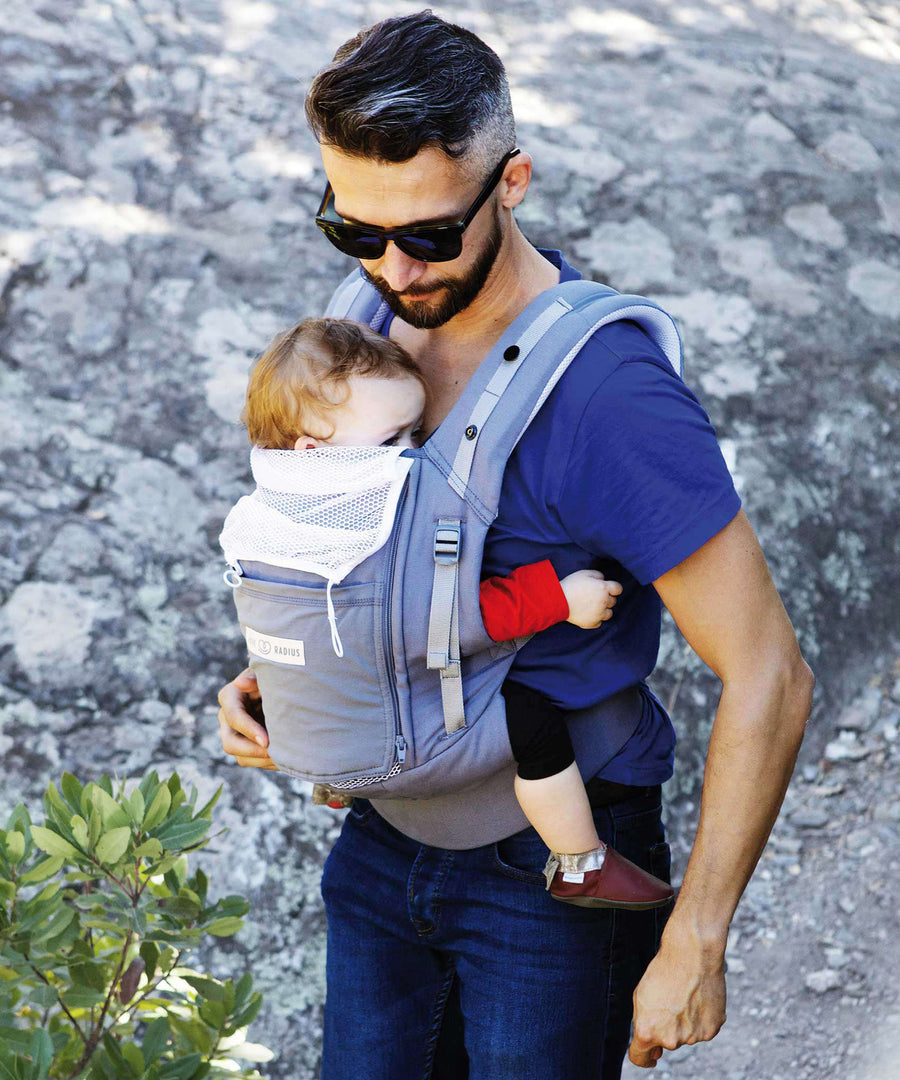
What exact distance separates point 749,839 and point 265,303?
2.43m

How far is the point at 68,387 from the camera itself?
3150 millimetres

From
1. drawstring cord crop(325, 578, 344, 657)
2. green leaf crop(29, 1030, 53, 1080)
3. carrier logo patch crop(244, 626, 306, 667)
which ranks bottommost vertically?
green leaf crop(29, 1030, 53, 1080)

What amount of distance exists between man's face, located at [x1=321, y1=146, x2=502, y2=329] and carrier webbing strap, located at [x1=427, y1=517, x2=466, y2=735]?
0.38 metres

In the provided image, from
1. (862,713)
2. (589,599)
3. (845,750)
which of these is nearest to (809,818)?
(845,750)

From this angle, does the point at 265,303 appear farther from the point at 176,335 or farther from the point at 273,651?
the point at 273,651

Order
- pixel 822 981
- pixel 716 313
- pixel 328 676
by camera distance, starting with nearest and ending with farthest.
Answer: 1. pixel 328 676
2. pixel 822 981
3. pixel 716 313

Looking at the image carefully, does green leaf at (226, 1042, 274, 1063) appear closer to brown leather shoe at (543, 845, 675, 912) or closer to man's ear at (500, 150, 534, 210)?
brown leather shoe at (543, 845, 675, 912)

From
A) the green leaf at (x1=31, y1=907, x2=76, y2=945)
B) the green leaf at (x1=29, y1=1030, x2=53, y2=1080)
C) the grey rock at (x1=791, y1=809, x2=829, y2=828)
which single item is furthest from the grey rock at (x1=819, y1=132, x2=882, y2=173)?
the green leaf at (x1=29, y1=1030, x2=53, y2=1080)

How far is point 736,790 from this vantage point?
60.6 inches

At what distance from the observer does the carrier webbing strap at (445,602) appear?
4.93 feet

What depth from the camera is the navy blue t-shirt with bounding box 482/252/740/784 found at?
1465 millimetres

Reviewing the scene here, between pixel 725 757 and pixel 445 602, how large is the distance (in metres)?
0.45

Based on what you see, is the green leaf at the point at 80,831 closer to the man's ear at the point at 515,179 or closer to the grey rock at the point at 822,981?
the man's ear at the point at 515,179

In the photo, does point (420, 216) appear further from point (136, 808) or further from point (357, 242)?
point (136, 808)
